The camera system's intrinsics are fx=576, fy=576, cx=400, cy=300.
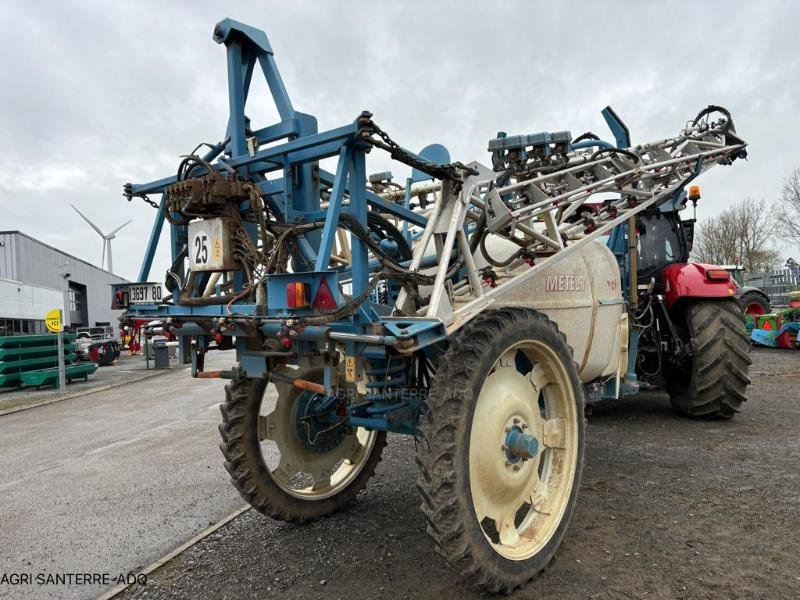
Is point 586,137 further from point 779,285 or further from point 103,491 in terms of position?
point 779,285

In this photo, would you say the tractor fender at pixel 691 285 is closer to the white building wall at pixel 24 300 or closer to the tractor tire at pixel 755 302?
the tractor tire at pixel 755 302

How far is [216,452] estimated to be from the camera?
638 cm

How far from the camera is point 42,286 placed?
26.4 metres

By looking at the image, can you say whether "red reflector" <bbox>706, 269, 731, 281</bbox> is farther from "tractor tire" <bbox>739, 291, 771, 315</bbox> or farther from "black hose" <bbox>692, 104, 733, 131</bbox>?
"tractor tire" <bbox>739, 291, 771, 315</bbox>

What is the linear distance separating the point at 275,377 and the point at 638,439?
4.18 meters

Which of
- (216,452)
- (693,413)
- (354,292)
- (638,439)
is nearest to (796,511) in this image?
(638,439)

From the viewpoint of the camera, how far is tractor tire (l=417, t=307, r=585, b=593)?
2682 mm

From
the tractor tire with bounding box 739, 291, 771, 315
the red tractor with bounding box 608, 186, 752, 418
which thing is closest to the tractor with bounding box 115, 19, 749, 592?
the red tractor with bounding box 608, 186, 752, 418

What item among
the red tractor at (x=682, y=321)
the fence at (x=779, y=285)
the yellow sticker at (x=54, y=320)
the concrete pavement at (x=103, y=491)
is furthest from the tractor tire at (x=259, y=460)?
the fence at (x=779, y=285)

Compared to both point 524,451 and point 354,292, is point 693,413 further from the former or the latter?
point 354,292

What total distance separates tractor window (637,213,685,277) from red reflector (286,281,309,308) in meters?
5.40

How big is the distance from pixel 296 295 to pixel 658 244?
5664mm

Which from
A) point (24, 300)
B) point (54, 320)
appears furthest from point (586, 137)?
point (24, 300)

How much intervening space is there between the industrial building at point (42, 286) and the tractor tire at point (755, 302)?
1881 cm
